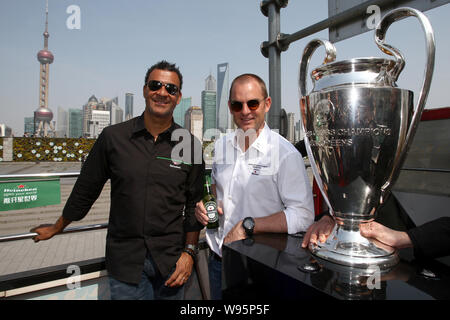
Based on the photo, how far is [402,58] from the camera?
90cm

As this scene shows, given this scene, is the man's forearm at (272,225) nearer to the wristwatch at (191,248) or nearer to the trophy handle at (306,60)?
the trophy handle at (306,60)

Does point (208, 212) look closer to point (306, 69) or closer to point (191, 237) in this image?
point (191, 237)

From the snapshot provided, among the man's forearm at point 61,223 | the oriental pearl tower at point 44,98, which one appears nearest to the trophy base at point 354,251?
the man's forearm at point 61,223

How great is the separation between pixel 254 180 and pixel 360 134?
2.31 feet

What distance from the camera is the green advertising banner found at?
2230 millimetres

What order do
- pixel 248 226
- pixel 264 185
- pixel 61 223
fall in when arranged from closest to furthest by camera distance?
pixel 248 226 → pixel 264 185 → pixel 61 223

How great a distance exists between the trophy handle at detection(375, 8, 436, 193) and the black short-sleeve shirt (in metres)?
1.23

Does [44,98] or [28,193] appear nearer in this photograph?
[28,193]

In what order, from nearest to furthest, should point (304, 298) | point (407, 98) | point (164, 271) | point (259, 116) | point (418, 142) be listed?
point (304, 298)
point (407, 98)
point (259, 116)
point (164, 271)
point (418, 142)

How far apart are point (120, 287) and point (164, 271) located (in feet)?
0.91

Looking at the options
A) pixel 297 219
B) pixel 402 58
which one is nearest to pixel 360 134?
pixel 402 58
